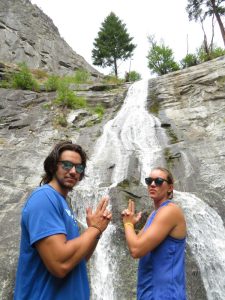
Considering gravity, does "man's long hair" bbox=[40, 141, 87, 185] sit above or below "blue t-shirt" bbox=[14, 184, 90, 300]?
above

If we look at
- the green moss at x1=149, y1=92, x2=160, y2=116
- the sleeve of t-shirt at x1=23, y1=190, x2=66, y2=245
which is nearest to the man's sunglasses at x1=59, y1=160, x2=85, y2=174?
the sleeve of t-shirt at x1=23, y1=190, x2=66, y2=245

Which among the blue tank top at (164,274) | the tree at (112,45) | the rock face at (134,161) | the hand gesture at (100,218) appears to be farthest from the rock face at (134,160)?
the tree at (112,45)

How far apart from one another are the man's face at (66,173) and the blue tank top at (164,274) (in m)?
1.12

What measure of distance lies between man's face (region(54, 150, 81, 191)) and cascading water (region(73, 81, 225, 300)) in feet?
12.8

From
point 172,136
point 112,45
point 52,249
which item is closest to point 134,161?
point 172,136

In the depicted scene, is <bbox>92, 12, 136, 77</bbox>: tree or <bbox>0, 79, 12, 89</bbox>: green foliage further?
<bbox>92, 12, 136, 77</bbox>: tree

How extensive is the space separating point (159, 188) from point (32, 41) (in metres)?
30.6

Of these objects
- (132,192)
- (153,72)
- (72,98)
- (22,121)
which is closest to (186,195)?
(132,192)

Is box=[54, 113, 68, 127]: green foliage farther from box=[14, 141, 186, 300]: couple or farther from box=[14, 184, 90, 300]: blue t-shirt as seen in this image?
box=[14, 184, 90, 300]: blue t-shirt

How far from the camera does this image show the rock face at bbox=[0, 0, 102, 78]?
29.3 m

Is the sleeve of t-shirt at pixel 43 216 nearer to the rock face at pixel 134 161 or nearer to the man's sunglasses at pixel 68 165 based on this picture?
the man's sunglasses at pixel 68 165

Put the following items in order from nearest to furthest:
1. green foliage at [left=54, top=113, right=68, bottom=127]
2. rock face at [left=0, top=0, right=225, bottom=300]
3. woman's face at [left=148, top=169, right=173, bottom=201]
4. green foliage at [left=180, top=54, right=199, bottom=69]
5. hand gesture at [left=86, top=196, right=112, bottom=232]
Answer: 1. hand gesture at [left=86, top=196, right=112, bottom=232]
2. woman's face at [left=148, top=169, right=173, bottom=201]
3. rock face at [left=0, top=0, right=225, bottom=300]
4. green foliage at [left=54, top=113, right=68, bottom=127]
5. green foliage at [left=180, top=54, right=199, bottom=69]

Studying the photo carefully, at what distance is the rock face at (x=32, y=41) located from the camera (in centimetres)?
2927

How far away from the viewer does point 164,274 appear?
10.1ft
